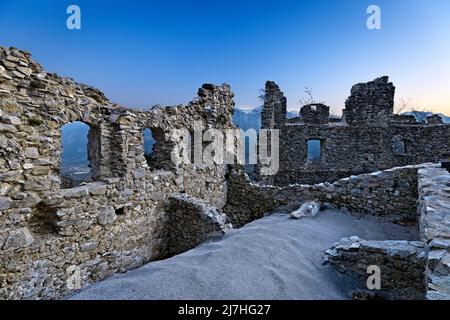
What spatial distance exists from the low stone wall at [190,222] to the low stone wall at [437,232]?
3.50m

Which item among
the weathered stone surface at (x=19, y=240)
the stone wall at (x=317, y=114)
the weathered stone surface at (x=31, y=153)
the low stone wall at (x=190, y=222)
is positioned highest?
the stone wall at (x=317, y=114)

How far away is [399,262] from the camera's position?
3.39 metres

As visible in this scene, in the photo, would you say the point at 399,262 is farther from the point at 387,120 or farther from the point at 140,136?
the point at 387,120

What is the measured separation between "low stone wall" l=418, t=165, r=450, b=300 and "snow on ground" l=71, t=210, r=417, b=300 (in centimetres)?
117

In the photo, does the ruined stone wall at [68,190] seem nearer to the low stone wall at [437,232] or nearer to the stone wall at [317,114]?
the low stone wall at [437,232]

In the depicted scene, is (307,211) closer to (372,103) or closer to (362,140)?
(362,140)

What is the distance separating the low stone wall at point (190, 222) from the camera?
591 centimetres

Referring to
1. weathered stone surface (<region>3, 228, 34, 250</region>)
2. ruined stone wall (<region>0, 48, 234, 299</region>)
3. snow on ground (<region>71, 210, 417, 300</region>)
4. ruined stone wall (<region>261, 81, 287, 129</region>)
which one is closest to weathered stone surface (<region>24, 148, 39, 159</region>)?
ruined stone wall (<region>0, 48, 234, 299</region>)

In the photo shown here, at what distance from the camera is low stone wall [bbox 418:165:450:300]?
211cm

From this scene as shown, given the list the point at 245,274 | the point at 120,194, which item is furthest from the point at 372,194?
the point at 120,194

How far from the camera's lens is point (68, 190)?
15.5 ft

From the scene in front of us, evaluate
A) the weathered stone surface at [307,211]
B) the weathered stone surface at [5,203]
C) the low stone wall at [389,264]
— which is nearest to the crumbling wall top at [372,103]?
the weathered stone surface at [307,211]
